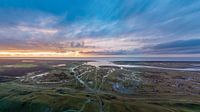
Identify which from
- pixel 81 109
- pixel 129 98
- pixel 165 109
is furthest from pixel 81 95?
pixel 165 109

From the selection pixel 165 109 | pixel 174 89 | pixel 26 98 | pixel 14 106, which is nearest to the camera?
pixel 165 109

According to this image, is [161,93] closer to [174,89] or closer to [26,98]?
[174,89]

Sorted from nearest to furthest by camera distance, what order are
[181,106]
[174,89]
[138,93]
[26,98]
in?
1. [181,106]
2. [26,98]
3. [138,93]
4. [174,89]

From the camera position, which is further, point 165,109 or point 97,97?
point 97,97

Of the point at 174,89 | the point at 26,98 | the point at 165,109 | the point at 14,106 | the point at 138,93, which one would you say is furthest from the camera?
the point at 174,89

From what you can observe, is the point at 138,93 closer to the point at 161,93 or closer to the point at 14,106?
the point at 161,93

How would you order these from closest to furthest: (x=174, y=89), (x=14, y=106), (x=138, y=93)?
(x=14, y=106), (x=138, y=93), (x=174, y=89)

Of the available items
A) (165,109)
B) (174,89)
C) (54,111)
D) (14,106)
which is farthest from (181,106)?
(14,106)

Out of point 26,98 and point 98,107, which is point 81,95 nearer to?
point 98,107
